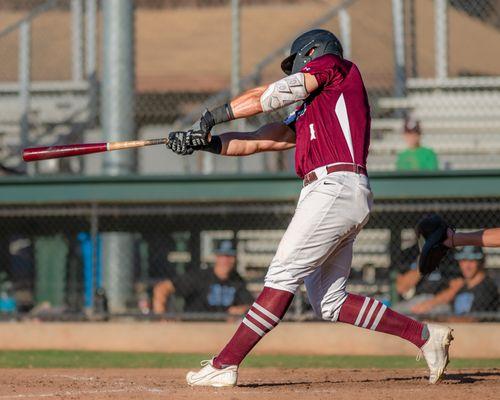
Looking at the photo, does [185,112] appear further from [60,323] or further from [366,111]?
[366,111]

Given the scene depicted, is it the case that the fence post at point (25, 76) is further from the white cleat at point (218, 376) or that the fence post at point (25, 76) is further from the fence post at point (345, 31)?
the white cleat at point (218, 376)

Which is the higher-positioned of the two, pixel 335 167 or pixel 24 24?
pixel 24 24

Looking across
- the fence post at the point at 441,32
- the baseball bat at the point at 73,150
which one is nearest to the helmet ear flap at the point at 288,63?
the baseball bat at the point at 73,150

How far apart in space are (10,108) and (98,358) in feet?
15.5

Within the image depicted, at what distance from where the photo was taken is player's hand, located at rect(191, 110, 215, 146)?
5.77 meters

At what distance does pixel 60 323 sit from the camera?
423 inches

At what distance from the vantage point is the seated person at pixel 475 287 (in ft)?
34.1

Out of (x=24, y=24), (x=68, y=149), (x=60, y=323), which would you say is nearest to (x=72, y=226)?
(x=60, y=323)

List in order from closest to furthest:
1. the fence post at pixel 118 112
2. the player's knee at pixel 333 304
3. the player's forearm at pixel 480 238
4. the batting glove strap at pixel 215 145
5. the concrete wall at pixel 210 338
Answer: the player's knee at pixel 333 304 < the batting glove strap at pixel 215 145 < the player's forearm at pixel 480 238 < the concrete wall at pixel 210 338 < the fence post at pixel 118 112

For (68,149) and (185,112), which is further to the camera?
(185,112)

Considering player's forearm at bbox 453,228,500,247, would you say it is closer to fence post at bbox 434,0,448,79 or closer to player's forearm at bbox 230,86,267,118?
player's forearm at bbox 230,86,267,118

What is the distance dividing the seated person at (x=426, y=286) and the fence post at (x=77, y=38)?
4.58 meters

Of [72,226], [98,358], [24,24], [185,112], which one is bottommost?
[98,358]

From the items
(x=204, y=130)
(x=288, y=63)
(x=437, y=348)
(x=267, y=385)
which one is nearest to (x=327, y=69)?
(x=288, y=63)
